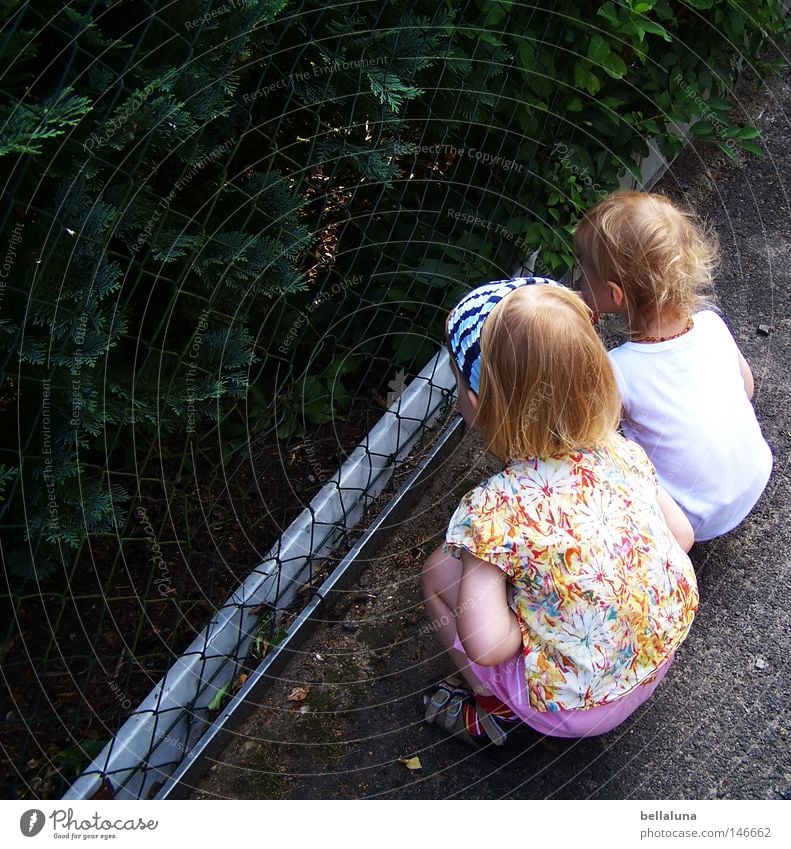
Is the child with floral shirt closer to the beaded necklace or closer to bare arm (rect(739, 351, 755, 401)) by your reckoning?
the beaded necklace

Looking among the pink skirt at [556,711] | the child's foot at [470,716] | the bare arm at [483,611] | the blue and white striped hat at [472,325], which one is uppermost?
the blue and white striped hat at [472,325]

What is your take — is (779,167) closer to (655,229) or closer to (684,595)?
(655,229)

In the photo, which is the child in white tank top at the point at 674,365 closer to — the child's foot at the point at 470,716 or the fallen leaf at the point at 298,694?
the child's foot at the point at 470,716

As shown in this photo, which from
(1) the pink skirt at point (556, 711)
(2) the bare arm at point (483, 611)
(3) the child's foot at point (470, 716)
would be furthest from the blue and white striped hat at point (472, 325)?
(3) the child's foot at point (470, 716)

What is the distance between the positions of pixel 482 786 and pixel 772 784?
66cm

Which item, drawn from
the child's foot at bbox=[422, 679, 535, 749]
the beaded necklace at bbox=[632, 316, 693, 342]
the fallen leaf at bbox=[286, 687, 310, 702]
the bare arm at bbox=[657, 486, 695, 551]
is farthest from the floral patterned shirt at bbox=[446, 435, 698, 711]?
the fallen leaf at bbox=[286, 687, 310, 702]

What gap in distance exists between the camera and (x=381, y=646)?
2.30 meters

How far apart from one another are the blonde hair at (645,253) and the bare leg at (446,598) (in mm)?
Result: 785

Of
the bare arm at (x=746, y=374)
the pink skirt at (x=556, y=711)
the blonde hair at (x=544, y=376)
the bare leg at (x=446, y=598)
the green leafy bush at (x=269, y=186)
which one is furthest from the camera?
the bare arm at (x=746, y=374)

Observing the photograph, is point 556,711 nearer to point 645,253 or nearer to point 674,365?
point 674,365

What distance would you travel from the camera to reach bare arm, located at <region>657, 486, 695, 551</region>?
6.12 ft

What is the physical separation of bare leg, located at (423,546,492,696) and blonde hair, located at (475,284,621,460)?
A: 38cm

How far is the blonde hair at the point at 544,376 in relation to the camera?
1570 mm

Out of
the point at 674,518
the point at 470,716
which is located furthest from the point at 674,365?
the point at 470,716
